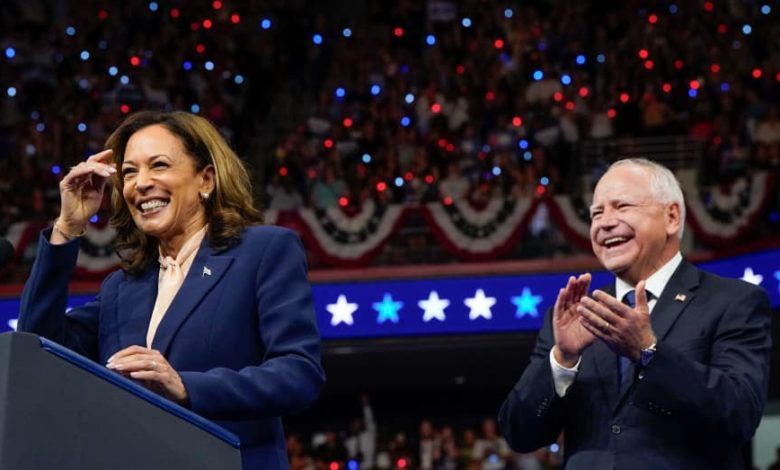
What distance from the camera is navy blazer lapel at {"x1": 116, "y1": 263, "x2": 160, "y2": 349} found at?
3.00m

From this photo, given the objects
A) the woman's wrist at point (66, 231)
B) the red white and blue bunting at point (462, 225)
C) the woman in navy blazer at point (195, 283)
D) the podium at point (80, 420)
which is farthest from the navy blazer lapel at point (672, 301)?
the red white and blue bunting at point (462, 225)

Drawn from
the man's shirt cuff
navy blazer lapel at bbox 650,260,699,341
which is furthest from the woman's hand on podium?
navy blazer lapel at bbox 650,260,699,341

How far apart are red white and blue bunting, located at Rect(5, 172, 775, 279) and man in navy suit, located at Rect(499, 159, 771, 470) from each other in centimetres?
804

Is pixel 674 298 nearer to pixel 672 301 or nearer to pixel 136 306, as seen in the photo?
pixel 672 301

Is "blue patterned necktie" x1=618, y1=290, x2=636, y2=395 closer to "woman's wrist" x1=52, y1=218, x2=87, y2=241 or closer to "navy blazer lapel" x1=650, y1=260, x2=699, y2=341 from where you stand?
"navy blazer lapel" x1=650, y1=260, x2=699, y2=341

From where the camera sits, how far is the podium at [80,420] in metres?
2.10

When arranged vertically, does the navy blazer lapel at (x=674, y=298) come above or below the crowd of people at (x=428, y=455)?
above

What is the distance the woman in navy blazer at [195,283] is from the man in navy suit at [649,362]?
0.62 m

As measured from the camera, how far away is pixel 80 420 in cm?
219

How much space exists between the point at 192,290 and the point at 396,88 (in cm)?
1115

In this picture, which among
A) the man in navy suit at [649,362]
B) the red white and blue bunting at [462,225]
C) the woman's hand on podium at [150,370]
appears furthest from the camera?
the red white and blue bunting at [462,225]

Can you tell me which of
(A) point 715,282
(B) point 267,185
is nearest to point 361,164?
(B) point 267,185

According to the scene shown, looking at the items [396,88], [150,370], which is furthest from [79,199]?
[396,88]

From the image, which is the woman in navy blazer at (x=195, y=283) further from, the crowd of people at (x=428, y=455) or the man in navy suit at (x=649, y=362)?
the crowd of people at (x=428, y=455)
